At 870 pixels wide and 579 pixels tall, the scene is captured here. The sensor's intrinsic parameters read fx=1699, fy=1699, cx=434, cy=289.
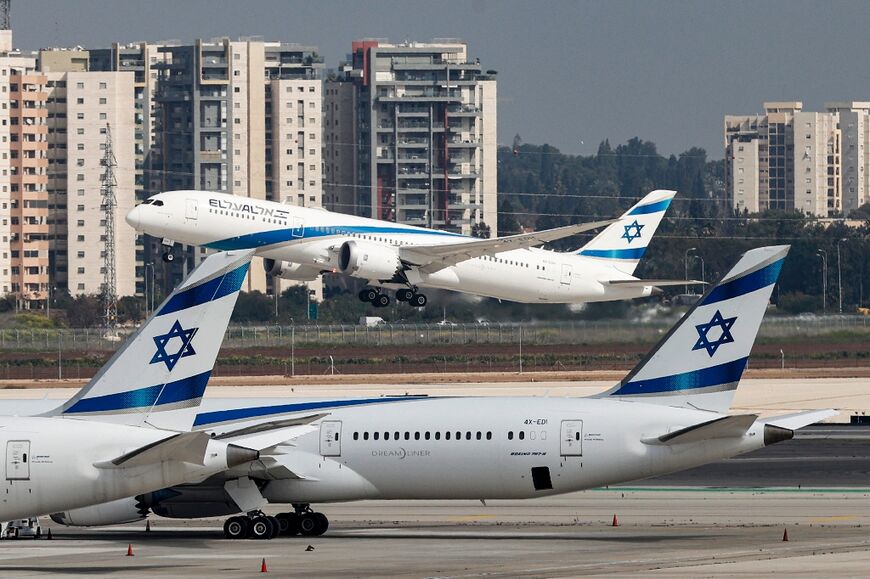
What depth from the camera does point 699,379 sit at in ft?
140

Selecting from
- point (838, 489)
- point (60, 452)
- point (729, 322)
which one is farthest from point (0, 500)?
point (838, 489)

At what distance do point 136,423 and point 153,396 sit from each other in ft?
1.95

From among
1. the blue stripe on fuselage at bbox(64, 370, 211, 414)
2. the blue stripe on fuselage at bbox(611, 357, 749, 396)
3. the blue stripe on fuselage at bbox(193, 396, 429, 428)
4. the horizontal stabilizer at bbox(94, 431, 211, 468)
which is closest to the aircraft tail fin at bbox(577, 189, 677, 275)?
the blue stripe on fuselage at bbox(611, 357, 749, 396)

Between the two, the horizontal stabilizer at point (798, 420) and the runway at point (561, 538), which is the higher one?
the horizontal stabilizer at point (798, 420)

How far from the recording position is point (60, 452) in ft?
102

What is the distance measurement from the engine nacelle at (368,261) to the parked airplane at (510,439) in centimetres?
3722

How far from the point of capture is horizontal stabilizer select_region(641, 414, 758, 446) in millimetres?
40094

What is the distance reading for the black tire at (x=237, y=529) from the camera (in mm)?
42594

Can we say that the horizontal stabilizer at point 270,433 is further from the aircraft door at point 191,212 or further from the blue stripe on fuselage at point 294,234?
the blue stripe on fuselage at point 294,234

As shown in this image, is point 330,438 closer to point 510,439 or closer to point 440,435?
point 440,435

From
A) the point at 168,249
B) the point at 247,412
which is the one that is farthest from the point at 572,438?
the point at 168,249

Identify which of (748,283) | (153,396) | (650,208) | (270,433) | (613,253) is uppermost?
(650,208)

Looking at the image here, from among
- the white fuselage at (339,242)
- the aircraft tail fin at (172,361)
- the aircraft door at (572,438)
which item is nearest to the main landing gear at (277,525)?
the aircraft door at (572,438)

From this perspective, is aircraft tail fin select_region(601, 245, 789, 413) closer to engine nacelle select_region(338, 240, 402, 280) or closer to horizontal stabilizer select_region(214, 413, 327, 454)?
horizontal stabilizer select_region(214, 413, 327, 454)
